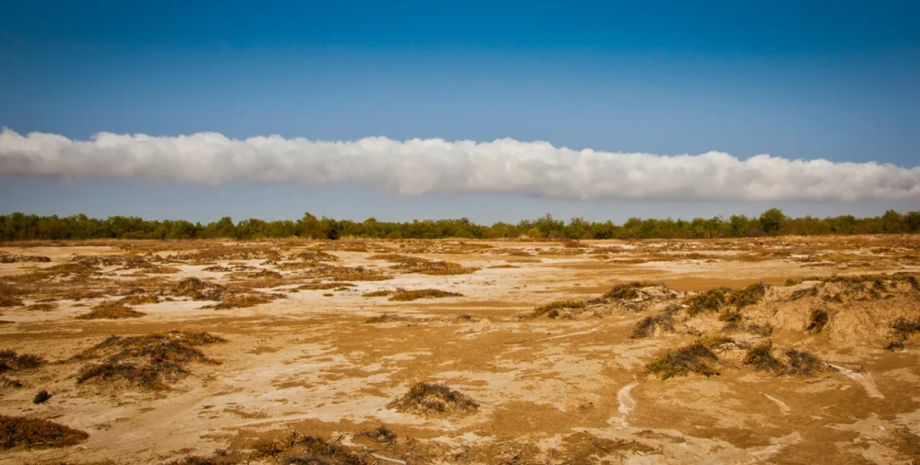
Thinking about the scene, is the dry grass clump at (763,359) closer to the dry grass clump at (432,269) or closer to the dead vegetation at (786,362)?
the dead vegetation at (786,362)

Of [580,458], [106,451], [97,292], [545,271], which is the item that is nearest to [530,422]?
[580,458]

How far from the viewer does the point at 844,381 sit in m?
9.84

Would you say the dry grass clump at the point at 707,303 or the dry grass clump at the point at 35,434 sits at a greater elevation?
the dry grass clump at the point at 707,303

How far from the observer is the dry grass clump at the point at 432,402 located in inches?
338

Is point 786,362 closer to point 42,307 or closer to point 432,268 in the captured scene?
point 42,307

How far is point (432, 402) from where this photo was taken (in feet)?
28.4

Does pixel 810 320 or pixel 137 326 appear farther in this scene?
pixel 137 326

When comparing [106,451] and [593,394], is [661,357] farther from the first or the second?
[106,451]

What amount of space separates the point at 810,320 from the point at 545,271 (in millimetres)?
21972

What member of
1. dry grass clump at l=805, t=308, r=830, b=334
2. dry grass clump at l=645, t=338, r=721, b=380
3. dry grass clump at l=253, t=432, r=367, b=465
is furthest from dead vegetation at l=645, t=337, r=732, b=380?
dry grass clump at l=253, t=432, r=367, b=465

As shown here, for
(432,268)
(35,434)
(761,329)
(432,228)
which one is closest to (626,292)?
(761,329)

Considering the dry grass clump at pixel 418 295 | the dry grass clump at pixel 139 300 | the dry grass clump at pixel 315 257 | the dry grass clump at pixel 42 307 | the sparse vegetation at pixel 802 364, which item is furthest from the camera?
the dry grass clump at pixel 315 257

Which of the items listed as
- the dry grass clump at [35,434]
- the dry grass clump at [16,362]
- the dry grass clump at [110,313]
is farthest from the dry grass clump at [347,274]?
the dry grass clump at [35,434]

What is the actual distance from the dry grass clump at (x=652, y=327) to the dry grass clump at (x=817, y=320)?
117 inches
